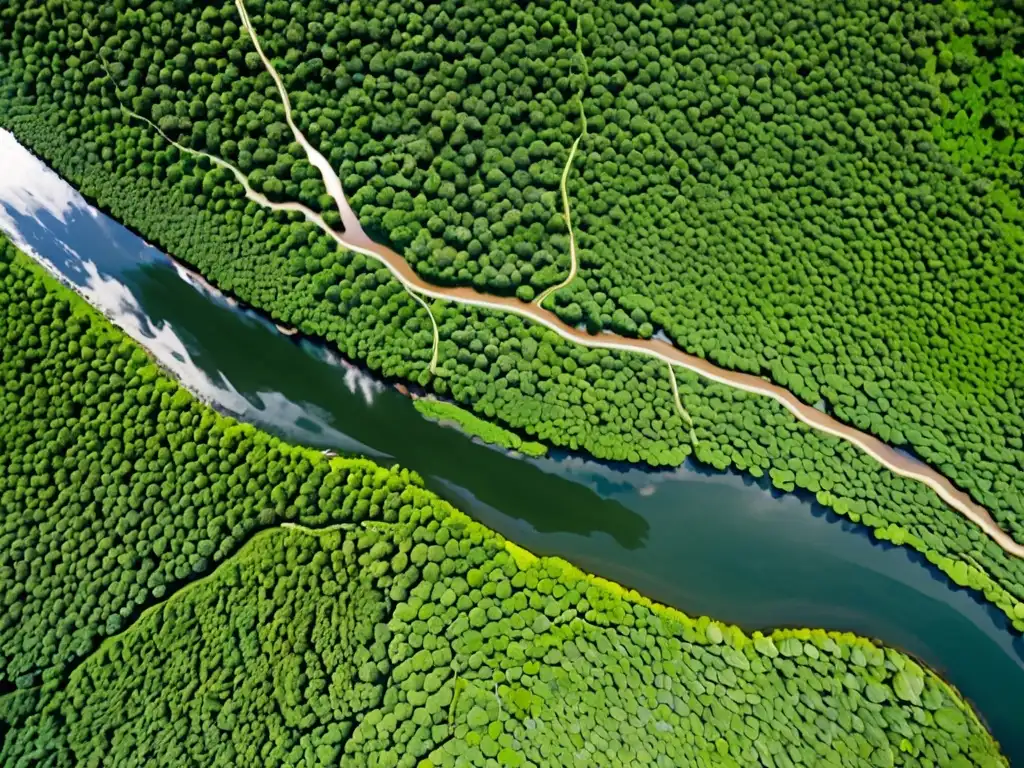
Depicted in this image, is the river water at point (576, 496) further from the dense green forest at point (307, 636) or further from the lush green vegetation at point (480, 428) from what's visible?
the dense green forest at point (307, 636)

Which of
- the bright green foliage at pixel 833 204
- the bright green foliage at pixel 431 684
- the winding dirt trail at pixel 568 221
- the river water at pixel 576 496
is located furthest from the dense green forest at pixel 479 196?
the bright green foliage at pixel 431 684

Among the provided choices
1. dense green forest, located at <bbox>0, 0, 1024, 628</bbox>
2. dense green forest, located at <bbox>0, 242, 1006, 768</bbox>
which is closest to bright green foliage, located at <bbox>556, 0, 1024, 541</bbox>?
dense green forest, located at <bbox>0, 0, 1024, 628</bbox>

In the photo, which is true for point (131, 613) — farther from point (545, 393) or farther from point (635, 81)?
point (635, 81)

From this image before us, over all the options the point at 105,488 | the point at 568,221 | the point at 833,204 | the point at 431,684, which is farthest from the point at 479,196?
the point at 431,684

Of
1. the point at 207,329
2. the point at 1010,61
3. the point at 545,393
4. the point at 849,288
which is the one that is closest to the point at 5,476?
the point at 207,329

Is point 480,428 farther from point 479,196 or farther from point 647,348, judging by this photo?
point 479,196
